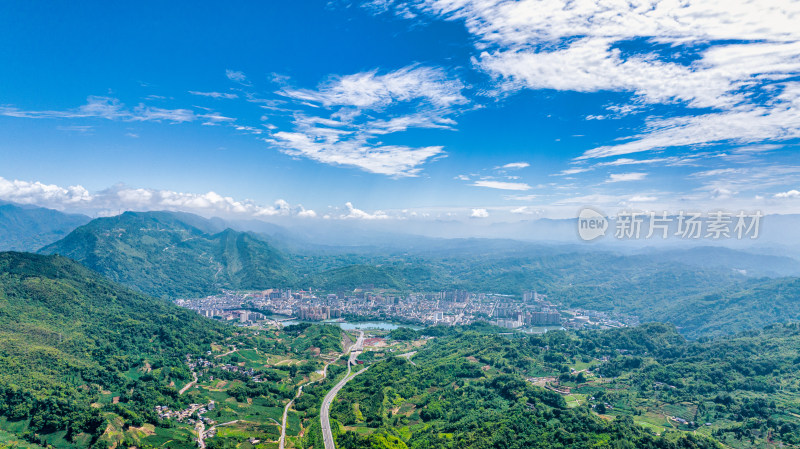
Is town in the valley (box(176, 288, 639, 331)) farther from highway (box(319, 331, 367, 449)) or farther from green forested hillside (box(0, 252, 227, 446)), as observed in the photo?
highway (box(319, 331, 367, 449))

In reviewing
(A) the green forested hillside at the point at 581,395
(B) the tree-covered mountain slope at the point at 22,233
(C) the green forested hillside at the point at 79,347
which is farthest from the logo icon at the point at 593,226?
(B) the tree-covered mountain slope at the point at 22,233

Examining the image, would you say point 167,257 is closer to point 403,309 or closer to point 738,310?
point 403,309

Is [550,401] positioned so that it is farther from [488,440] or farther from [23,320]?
[23,320]

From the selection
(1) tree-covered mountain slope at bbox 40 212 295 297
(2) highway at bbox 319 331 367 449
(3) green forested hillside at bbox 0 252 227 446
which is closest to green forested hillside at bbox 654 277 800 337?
(2) highway at bbox 319 331 367 449

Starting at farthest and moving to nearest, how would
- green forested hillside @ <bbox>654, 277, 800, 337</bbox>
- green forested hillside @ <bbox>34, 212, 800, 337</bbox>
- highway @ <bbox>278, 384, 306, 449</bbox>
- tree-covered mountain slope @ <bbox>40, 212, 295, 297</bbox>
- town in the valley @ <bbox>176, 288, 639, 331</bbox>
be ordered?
tree-covered mountain slope @ <bbox>40, 212, 295, 297</bbox> → green forested hillside @ <bbox>34, 212, 800, 337</bbox> → town in the valley @ <bbox>176, 288, 639, 331</bbox> → green forested hillside @ <bbox>654, 277, 800, 337</bbox> → highway @ <bbox>278, 384, 306, 449</bbox>

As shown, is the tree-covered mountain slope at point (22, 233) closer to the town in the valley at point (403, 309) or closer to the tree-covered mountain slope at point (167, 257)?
the tree-covered mountain slope at point (167, 257)

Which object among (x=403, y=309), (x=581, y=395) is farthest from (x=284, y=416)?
(x=403, y=309)
